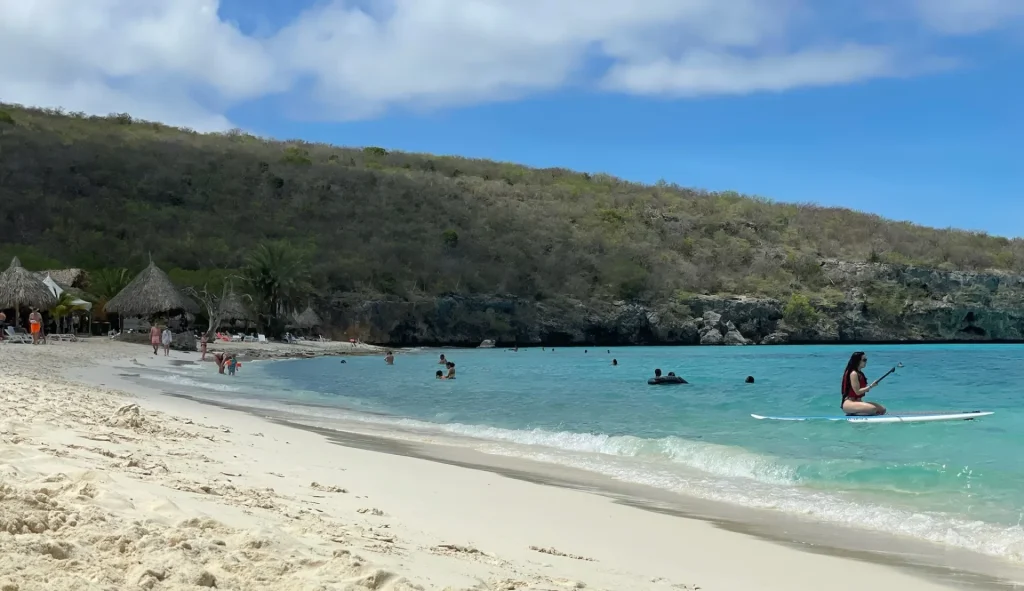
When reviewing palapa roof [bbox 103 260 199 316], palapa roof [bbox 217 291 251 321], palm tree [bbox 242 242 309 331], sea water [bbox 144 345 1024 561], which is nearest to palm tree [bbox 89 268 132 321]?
palapa roof [bbox 103 260 199 316]

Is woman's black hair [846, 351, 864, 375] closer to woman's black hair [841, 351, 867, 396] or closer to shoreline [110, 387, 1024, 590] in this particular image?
woman's black hair [841, 351, 867, 396]

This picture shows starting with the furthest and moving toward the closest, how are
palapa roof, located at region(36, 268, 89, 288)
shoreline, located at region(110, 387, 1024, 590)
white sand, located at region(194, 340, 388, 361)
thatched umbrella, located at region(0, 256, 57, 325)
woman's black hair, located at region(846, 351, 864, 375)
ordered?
palapa roof, located at region(36, 268, 89, 288), white sand, located at region(194, 340, 388, 361), thatched umbrella, located at region(0, 256, 57, 325), woman's black hair, located at region(846, 351, 864, 375), shoreline, located at region(110, 387, 1024, 590)

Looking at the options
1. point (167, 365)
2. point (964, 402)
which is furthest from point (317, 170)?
point (964, 402)

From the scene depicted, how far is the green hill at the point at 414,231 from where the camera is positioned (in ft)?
193

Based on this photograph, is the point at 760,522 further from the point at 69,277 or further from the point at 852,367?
the point at 69,277

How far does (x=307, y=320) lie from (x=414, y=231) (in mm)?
18073

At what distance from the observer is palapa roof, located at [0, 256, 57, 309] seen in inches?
1248

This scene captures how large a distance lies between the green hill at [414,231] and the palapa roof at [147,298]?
11.0 metres

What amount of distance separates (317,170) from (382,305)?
77.4 feet

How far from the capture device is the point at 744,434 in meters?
12.7

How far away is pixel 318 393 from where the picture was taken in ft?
65.7

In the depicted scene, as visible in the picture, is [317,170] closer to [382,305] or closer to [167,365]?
[382,305]

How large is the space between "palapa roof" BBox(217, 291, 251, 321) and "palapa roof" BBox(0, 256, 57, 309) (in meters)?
13.6

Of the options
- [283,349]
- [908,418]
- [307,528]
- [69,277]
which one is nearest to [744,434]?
[908,418]
